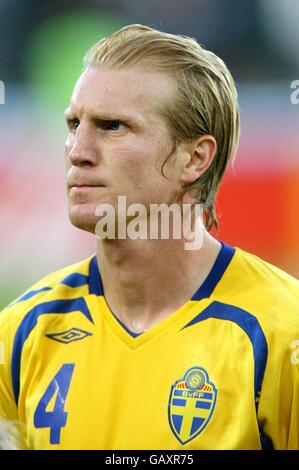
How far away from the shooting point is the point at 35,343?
265 centimetres

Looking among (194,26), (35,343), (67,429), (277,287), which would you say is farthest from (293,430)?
(194,26)

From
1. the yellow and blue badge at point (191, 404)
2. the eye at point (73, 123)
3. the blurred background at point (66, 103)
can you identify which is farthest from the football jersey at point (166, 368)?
the blurred background at point (66, 103)

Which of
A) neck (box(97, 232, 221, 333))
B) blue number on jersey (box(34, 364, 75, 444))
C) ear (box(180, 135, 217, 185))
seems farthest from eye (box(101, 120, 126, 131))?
blue number on jersey (box(34, 364, 75, 444))

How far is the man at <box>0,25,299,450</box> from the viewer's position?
2436mm

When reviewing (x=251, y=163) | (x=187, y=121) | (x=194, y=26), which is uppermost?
(x=194, y=26)

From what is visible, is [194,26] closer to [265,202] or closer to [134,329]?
[265,202]

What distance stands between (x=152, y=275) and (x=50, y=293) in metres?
0.39

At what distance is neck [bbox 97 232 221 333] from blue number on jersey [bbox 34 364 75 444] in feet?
0.86

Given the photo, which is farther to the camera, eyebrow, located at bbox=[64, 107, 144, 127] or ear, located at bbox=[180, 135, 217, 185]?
ear, located at bbox=[180, 135, 217, 185]

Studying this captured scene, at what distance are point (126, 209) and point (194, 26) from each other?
4.18m

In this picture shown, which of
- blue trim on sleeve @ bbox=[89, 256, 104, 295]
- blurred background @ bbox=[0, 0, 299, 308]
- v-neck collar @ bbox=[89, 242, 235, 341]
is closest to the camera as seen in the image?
v-neck collar @ bbox=[89, 242, 235, 341]

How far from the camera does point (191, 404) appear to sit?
2477 mm

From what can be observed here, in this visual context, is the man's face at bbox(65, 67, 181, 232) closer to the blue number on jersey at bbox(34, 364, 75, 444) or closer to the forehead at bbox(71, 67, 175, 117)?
the forehead at bbox(71, 67, 175, 117)

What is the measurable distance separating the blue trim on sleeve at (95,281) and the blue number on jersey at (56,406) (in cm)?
28
